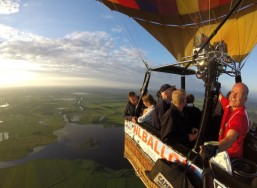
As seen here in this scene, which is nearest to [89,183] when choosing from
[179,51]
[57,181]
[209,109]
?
[57,181]

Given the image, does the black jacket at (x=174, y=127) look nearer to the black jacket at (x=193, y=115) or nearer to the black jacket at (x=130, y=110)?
the black jacket at (x=193, y=115)

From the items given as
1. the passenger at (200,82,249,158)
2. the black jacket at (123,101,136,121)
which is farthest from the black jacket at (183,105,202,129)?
the black jacket at (123,101,136,121)

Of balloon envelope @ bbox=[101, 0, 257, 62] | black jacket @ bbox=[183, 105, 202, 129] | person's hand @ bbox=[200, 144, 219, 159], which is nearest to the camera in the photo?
person's hand @ bbox=[200, 144, 219, 159]

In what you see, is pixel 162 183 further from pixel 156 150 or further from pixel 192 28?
pixel 192 28

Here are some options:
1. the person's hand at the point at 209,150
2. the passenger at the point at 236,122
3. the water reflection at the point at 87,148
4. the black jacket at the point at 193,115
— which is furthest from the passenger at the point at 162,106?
the water reflection at the point at 87,148

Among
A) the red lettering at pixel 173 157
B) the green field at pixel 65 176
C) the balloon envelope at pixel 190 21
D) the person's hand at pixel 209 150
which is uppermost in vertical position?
the balloon envelope at pixel 190 21

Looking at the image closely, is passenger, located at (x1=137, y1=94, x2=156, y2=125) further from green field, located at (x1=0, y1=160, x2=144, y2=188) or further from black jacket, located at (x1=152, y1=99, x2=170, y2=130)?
green field, located at (x1=0, y1=160, x2=144, y2=188)

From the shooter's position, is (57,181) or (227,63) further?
(57,181)
